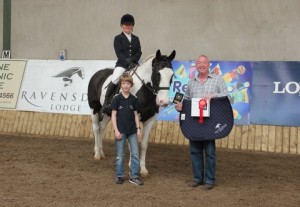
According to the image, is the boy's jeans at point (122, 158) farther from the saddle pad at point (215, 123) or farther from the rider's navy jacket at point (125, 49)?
the rider's navy jacket at point (125, 49)

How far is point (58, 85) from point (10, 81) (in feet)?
5.21

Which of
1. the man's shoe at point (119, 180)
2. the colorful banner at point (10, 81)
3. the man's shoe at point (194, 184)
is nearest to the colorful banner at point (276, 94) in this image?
the man's shoe at point (194, 184)

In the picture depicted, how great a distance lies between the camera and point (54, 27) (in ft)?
40.4

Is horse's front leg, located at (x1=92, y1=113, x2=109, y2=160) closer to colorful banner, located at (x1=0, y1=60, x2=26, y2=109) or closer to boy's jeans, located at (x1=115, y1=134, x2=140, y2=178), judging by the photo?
boy's jeans, located at (x1=115, y1=134, x2=140, y2=178)

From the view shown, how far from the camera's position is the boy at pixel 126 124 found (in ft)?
19.1

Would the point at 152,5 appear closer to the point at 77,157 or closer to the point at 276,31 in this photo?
the point at 276,31

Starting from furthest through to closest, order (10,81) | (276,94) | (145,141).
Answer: (10,81)
(276,94)
(145,141)

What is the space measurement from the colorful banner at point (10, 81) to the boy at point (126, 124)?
6325 mm

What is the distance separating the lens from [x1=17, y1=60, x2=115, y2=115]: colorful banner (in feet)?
34.7

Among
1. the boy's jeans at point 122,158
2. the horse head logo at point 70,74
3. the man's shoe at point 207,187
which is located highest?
the horse head logo at point 70,74

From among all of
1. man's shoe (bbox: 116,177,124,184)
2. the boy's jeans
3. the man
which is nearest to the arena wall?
the man

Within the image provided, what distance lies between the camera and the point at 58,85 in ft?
35.8

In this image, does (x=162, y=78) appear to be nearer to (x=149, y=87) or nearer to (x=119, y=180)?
(x=149, y=87)

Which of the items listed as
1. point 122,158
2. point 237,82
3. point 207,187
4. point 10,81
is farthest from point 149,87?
point 10,81
